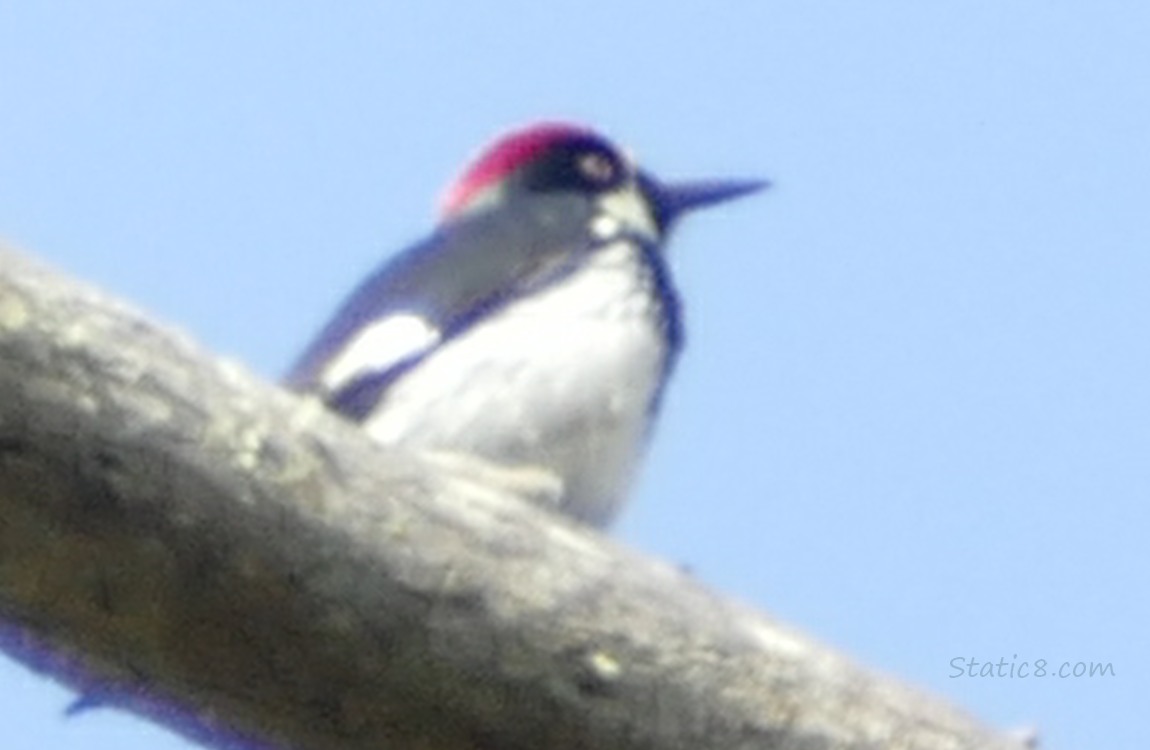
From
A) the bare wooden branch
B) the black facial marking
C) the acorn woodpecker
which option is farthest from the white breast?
the bare wooden branch

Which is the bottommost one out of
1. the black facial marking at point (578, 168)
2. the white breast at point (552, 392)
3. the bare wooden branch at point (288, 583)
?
the bare wooden branch at point (288, 583)

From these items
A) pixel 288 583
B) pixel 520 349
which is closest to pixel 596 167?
pixel 520 349

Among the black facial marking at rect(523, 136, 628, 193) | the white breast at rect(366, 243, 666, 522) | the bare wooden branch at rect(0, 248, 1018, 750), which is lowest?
the bare wooden branch at rect(0, 248, 1018, 750)

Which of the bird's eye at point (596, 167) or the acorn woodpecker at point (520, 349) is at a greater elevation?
the bird's eye at point (596, 167)

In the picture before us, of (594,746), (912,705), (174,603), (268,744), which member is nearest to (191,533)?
(174,603)

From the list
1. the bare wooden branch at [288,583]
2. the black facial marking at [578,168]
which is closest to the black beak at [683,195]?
the black facial marking at [578,168]

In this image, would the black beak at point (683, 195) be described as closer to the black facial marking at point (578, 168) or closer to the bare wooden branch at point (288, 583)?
the black facial marking at point (578, 168)

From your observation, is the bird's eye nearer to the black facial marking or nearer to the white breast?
the black facial marking
